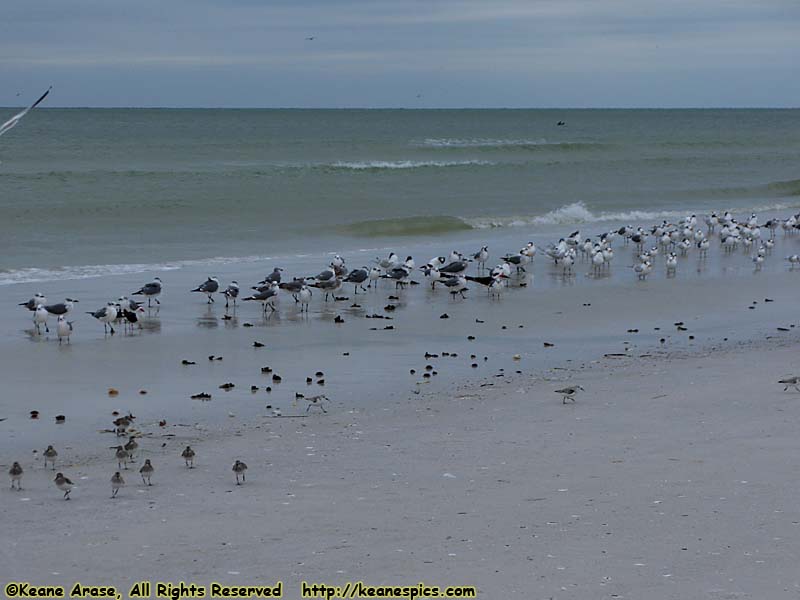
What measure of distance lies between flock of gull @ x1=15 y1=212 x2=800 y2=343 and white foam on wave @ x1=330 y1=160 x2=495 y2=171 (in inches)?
977

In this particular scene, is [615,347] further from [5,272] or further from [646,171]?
[646,171]

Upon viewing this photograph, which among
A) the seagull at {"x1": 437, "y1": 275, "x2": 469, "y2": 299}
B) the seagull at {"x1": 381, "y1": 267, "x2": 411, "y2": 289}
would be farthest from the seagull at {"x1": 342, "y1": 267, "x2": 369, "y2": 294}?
the seagull at {"x1": 437, "y1": 275, "x2": 469, "y2": 299}

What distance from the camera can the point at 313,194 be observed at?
123 ft

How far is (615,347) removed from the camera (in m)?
13.7

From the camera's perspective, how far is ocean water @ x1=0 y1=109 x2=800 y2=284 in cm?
2531

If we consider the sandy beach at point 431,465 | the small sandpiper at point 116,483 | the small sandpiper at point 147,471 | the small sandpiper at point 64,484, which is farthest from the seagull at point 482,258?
the small sandpiper at point 64,484

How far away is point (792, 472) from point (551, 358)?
488cm

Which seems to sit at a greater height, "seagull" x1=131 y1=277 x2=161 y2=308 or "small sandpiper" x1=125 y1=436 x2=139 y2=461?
"seagull" x1=131 y1=277 x2=161 y2=308

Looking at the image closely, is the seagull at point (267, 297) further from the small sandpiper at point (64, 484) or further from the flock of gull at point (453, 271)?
the small sandpiper at point (64, 484)

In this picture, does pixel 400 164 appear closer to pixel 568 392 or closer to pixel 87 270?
pixel 87 270

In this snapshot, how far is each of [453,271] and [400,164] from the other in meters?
35.3

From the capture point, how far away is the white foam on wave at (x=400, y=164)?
167 ft

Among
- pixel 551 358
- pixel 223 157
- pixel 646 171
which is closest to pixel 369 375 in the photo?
pixel 551 358

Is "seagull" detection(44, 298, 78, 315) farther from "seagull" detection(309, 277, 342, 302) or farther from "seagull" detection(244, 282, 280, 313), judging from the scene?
"seagull" detection(309, 277, 342, 302)
